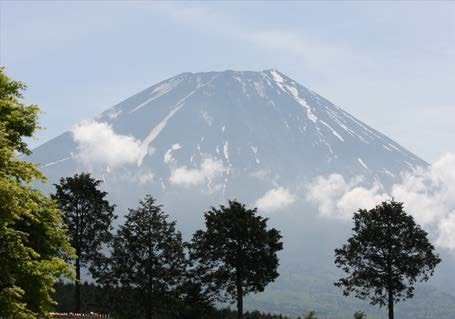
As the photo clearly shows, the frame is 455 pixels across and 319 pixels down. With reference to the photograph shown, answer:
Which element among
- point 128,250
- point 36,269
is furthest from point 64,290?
point 36,269

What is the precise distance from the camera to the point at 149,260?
50875mm

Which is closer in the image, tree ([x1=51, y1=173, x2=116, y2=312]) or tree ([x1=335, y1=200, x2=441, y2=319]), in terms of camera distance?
tree ([x1=335, y1=200, x2=441, y2=319])

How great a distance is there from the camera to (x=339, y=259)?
54.4m

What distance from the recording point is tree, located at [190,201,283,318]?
5359cm

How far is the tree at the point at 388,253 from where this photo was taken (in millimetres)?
51844

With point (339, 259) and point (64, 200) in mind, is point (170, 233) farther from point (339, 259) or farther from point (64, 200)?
point (339, 259)

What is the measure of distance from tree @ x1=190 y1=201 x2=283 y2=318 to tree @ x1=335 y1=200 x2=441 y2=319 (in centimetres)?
602

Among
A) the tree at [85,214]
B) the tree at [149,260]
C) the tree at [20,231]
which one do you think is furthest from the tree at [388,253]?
the tree at [20,231]

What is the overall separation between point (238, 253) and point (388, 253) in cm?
1193

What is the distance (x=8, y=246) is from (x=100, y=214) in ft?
123

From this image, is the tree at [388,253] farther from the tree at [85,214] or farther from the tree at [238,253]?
the tree at [85,214]

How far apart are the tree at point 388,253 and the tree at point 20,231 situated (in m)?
32.1

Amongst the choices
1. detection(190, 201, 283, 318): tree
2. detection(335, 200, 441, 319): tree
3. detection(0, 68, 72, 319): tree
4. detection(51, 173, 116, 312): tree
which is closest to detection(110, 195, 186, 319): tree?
detection(190, 201, 283, 318): tree

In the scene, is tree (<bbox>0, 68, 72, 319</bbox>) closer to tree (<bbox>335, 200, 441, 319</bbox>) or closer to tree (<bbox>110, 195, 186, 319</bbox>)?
tree (<bbox>110, 195, 186, 319</bbox>)
